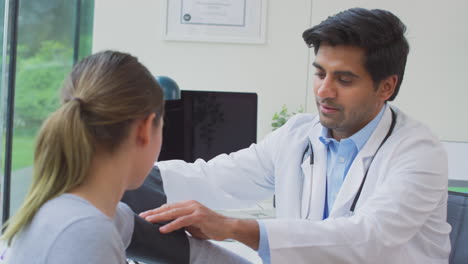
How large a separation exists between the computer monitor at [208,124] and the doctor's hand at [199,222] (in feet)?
2.96

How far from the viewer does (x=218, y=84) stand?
115 inches

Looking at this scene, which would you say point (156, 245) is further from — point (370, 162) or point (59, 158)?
point (370, 162)

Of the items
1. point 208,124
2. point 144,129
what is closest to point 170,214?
point 144,129

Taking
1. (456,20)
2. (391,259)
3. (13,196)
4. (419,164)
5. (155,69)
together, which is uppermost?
(456,20)

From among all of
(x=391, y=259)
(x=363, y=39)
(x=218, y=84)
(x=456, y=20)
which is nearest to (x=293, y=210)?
(x=391, y=259)

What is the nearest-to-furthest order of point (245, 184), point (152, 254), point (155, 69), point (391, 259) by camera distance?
point (152, 254) < point (391, 259) < point (245, 184) < point (155, 69)

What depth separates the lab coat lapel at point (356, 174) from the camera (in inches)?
57.5

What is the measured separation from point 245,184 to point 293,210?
185 mm

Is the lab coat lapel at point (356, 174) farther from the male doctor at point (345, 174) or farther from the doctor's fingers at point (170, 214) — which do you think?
the doctor's fingers at point (170, 214)

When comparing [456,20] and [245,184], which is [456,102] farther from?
[245,184]

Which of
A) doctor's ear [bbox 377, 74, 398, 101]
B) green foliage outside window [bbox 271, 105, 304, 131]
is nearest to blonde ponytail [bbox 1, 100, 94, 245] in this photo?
doctor's ear [bbox 377, 74, 398, 101]

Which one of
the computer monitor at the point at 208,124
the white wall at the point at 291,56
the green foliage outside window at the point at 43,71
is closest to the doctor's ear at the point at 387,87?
the computer monitor at the point at 208,124

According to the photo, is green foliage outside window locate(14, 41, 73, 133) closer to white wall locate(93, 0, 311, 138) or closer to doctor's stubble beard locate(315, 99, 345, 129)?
white wall locate(93, 0, 311, 138)

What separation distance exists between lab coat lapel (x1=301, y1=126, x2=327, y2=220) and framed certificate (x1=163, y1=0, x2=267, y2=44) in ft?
4.66
